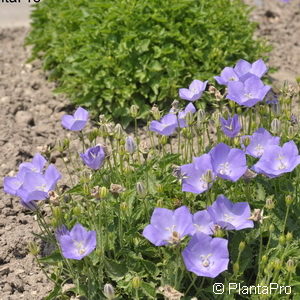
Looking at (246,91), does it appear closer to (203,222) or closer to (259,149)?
(259,149)

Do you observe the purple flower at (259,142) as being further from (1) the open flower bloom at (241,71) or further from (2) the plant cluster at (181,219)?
(1) the open flower bloom at (241,71)

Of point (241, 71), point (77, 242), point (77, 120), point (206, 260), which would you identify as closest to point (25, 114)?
point (77, 120)

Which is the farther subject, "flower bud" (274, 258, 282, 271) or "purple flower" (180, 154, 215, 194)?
"purple flower" (180, 154, 215, 194)

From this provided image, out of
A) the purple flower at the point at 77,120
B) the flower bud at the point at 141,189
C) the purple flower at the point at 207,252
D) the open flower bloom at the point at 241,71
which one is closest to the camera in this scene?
the purple flower at the point at 207,252

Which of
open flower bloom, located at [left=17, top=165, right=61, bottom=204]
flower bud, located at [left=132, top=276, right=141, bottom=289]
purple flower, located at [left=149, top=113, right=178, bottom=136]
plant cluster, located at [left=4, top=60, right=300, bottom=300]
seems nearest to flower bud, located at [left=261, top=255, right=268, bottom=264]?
plant cluster, located at [left=4, top=60, right=300, bottom=300]

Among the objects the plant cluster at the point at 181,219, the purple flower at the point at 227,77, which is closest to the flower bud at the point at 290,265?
the plant cluster at the point at 181,219

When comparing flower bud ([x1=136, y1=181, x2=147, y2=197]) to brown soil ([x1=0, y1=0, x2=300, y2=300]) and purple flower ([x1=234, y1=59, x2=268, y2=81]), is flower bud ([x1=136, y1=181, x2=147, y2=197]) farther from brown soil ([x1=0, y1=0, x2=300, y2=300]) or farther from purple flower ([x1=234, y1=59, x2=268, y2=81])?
purple flower ([x1=234, y1=59, x2=268, y2=81])
